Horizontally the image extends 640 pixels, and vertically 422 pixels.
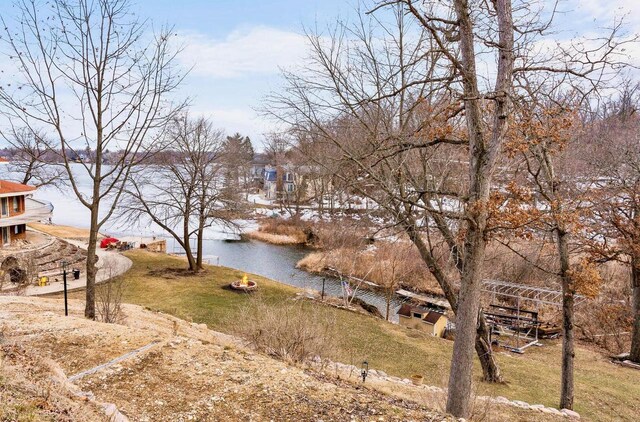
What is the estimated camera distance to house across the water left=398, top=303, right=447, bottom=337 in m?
14.5

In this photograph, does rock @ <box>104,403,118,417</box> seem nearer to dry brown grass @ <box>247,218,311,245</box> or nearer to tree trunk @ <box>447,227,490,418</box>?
tree trunk @ <box>447,227,490,418</box>

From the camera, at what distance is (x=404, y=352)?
10828 mm

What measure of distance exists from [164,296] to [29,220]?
9.30 metres

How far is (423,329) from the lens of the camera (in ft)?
47.3

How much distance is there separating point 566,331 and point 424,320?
702 centimetres

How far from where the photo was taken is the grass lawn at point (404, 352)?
27.8 feet

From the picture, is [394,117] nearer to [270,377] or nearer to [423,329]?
[270,377]

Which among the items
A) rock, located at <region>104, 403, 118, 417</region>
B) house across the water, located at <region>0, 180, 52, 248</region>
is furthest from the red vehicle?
rock, located at <region>104, 403, 118, 417</region>

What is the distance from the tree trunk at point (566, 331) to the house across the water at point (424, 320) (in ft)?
21.7

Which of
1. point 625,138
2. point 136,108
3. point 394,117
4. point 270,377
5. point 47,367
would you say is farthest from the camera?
point 625,138

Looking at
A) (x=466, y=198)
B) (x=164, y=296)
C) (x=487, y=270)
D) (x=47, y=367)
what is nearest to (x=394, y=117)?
(x=466, y=198)

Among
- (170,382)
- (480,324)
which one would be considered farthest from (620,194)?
(170,382)

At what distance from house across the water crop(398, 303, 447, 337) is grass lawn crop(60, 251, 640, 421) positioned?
1.98 metres

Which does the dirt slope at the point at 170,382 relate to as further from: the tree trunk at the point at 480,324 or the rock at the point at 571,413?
the rock at the point at 571,413
